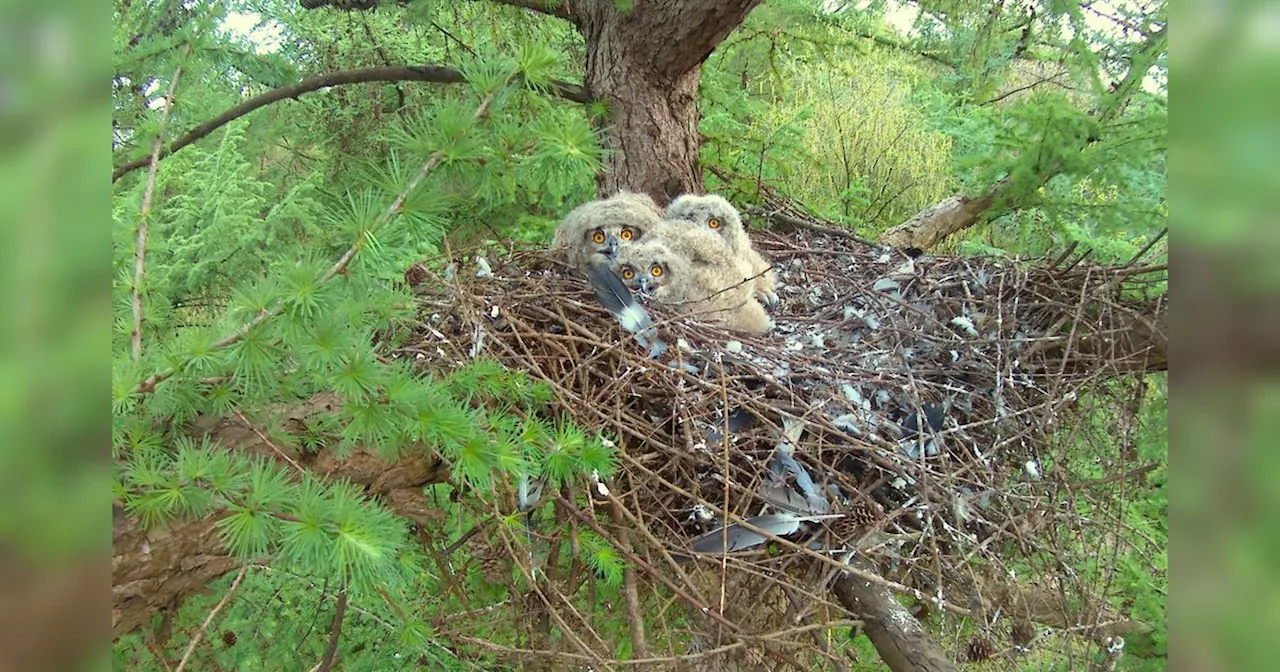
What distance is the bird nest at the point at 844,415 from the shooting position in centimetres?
227

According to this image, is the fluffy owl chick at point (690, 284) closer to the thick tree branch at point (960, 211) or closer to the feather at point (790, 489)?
the feather at point (790, 489)

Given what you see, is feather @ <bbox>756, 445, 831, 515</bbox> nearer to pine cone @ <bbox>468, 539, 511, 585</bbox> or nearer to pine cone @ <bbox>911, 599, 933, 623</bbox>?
pine cone @ <bbox>911, 599, 933, 623</bbox>

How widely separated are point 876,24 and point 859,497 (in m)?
5.06

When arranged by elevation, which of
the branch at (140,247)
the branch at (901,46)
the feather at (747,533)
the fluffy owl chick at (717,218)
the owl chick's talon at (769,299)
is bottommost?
the feather at (747,533)

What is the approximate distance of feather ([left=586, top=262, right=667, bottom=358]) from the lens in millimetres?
2631

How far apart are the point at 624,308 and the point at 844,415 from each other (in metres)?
0.81

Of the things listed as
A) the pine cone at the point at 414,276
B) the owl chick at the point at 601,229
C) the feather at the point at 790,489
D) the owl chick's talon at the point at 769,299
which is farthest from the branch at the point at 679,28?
the feather at the point at 790,489

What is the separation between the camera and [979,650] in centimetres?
226

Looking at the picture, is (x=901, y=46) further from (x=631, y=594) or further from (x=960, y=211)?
(x=631, y=594)

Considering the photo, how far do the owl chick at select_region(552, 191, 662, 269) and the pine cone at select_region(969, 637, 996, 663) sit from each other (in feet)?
6.06

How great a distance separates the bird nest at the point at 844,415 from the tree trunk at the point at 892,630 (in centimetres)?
7

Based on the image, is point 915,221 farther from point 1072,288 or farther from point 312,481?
point 312,481

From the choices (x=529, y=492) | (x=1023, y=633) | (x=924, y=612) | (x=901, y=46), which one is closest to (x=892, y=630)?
(x=1023, y=633)
